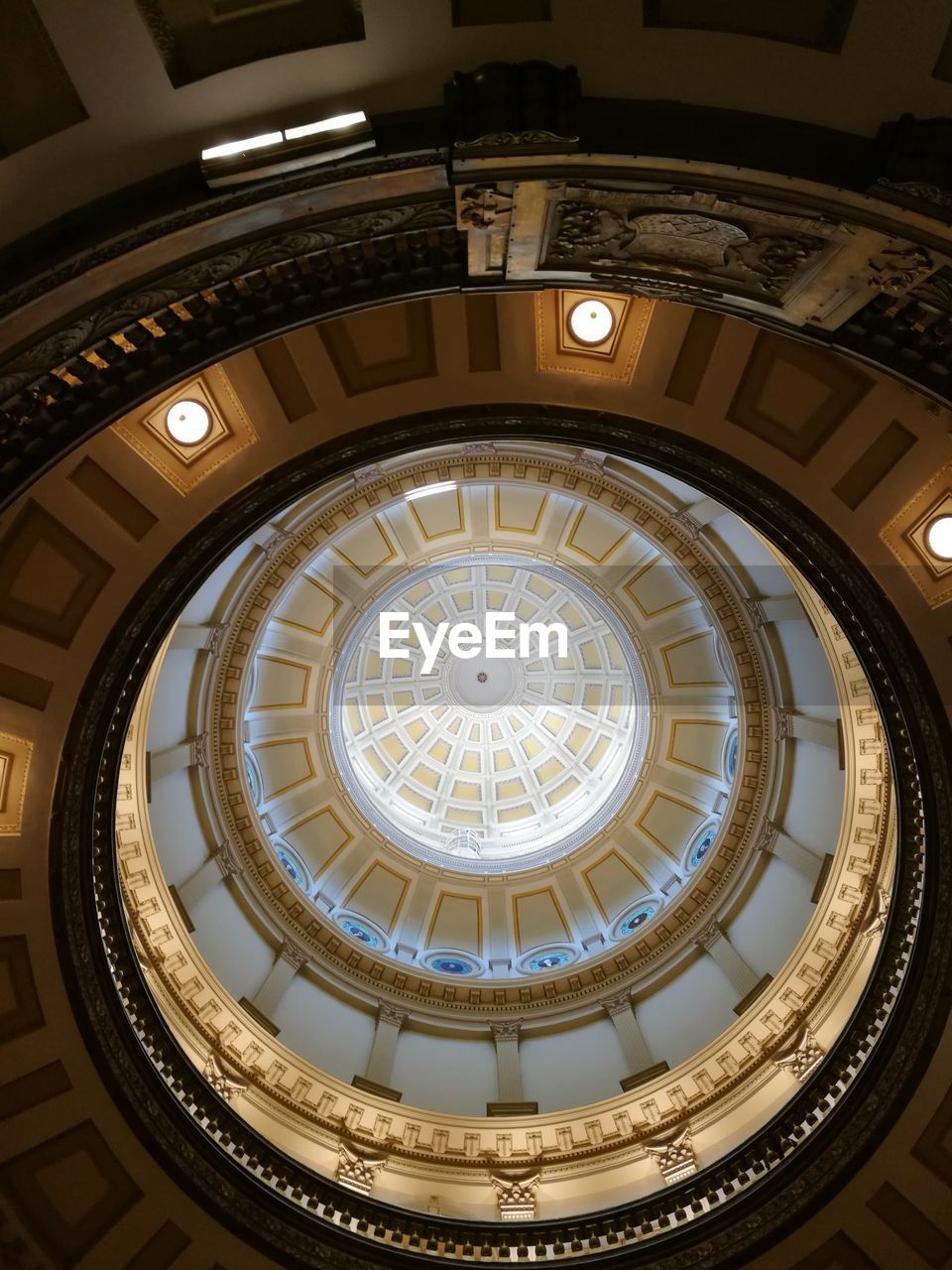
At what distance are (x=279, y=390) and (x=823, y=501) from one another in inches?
273

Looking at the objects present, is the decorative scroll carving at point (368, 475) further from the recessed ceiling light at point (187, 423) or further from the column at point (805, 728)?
the column at point (805, 728)

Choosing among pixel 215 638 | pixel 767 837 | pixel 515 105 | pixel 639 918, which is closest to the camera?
pixel 515 105

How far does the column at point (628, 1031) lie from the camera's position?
55.4ft

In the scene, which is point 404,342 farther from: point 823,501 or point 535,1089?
Answer: point 535,1089

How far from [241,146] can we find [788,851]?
16.0 metres

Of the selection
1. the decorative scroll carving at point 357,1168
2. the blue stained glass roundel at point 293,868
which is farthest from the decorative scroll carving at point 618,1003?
the blue stained glass roundel at point 293,868

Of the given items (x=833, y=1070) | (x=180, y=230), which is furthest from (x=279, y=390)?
(x=833, y=1070)

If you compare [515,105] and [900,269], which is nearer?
[515,105]

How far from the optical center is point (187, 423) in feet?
33.4

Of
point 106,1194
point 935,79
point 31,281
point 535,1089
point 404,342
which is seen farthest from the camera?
point 535,1089

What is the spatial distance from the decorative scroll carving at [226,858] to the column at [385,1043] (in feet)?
14.4

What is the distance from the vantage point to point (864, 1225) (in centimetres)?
1232

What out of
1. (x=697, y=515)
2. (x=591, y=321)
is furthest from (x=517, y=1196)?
(x=591, y=321)

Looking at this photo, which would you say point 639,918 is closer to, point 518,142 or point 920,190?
point 920,190
